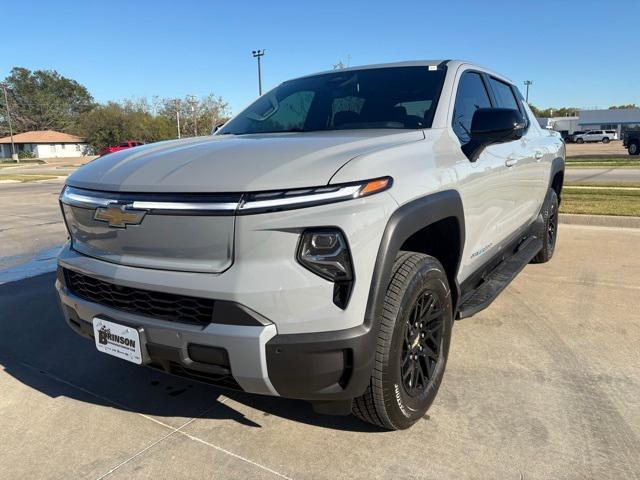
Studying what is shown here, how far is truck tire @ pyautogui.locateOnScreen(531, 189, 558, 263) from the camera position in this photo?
540 centimetres

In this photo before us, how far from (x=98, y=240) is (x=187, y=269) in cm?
60

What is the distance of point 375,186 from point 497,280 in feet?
6.71

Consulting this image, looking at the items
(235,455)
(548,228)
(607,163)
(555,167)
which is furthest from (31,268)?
(607,163)

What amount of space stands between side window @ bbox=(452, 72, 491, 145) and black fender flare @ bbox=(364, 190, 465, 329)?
81cm

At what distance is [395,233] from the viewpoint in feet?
7.23

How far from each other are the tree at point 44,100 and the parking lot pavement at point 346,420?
108861mm

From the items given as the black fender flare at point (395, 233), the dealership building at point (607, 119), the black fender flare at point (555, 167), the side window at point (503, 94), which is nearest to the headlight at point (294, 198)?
the black fender flare at point (395, 233)

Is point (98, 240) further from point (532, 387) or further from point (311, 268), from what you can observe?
point (532, 387)

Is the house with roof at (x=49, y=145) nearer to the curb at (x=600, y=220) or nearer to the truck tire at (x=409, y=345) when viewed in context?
the curb at (x=600, y=220)

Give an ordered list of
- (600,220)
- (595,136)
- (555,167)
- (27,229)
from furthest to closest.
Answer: (595,136) < (27,229) < (600,220) < (555,167)

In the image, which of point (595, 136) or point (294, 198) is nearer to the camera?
point (294, 198)

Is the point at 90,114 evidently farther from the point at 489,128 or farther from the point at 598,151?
the point at 489,128

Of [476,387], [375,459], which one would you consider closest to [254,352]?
[375,459]

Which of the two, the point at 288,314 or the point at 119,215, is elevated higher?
the point at 119,215
